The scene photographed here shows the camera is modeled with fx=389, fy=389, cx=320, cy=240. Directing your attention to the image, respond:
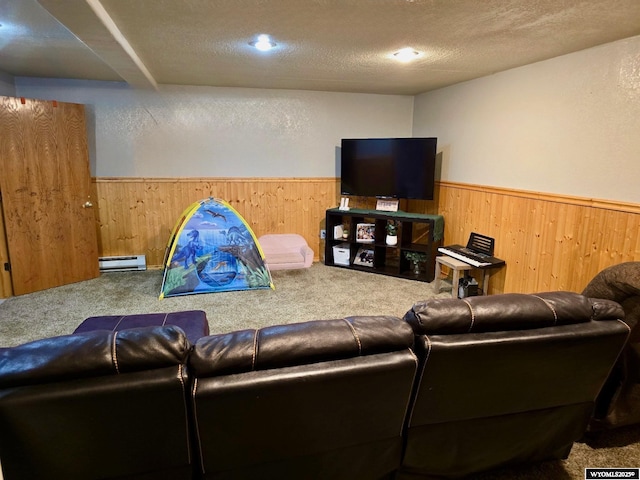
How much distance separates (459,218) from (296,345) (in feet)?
12.0

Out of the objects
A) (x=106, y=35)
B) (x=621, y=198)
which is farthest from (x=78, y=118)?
(x=621, y=198)

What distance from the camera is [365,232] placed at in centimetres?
497

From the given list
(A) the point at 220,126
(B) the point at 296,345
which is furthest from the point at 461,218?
(B) the point at 296,345

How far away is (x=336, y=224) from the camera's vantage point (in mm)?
5191

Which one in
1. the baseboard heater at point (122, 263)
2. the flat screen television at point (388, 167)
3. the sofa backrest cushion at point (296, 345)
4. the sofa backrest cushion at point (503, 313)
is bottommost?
the baseboard heater at point (122, 263)

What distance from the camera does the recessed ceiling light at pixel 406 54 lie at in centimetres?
302

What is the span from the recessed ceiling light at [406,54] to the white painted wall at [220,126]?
6.34 feet

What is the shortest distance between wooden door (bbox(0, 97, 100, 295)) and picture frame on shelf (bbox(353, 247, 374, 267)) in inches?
125

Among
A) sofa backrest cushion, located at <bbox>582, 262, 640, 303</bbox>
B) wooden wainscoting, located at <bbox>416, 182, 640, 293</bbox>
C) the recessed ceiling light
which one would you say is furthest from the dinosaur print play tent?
sofa backrest cushion, located at <bbox>582, 262, 640, 303</bbox>

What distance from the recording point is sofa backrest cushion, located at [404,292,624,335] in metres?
1.42

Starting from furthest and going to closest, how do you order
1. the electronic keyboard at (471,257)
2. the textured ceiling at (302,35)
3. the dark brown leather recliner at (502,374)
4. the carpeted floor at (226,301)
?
1. the electronic keyboard at (471,257)
2. the carpeted floor at (226,301)
3. the textured ceiling at (302,35)
4. the dark brown leather recliner at (502,374)

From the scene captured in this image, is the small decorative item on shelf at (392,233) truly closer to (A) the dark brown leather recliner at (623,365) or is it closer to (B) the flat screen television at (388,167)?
(B) the flat screen television at (388,167)

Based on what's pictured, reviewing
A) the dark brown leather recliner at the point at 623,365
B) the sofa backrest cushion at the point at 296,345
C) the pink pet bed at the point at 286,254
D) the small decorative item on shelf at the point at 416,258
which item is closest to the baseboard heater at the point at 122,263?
the pink pet bed at the point at 286,254

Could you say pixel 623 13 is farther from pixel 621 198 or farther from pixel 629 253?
pixel 629 253
